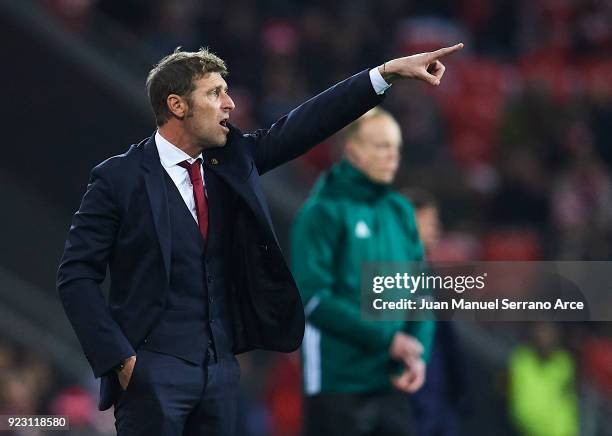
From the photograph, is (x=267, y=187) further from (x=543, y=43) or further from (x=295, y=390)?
(x=543, y=43)

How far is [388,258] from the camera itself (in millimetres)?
5734

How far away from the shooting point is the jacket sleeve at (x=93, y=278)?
13.1ft

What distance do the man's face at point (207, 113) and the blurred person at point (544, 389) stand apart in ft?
13.6

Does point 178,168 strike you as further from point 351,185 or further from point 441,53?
point 351,185

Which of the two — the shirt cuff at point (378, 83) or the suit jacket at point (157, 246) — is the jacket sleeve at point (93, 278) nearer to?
the suit jacket at point (157, 246)

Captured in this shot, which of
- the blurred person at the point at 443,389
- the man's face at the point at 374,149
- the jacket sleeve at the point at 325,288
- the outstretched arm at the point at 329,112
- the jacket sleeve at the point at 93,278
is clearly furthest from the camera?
the blurred person at the point at 443,389

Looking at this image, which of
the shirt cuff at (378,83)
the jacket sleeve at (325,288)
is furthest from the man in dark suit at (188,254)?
the jacket sleeve at (325,288)

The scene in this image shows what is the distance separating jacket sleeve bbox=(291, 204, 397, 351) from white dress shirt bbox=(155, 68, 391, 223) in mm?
1472

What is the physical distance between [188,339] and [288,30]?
7851 mm

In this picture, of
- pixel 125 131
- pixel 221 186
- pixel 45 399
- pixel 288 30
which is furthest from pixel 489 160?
pixel 221 186

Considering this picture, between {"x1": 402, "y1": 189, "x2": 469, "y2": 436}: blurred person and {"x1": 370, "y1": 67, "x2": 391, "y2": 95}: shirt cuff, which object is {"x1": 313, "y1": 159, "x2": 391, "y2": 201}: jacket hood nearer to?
{"x1": 402, "y1": 189, "x2": 469, "y2": 436}: blurred person

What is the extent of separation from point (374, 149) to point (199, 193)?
64.7 inches

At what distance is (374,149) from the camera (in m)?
5.74

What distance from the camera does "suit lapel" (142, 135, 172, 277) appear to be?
13.4 feet
